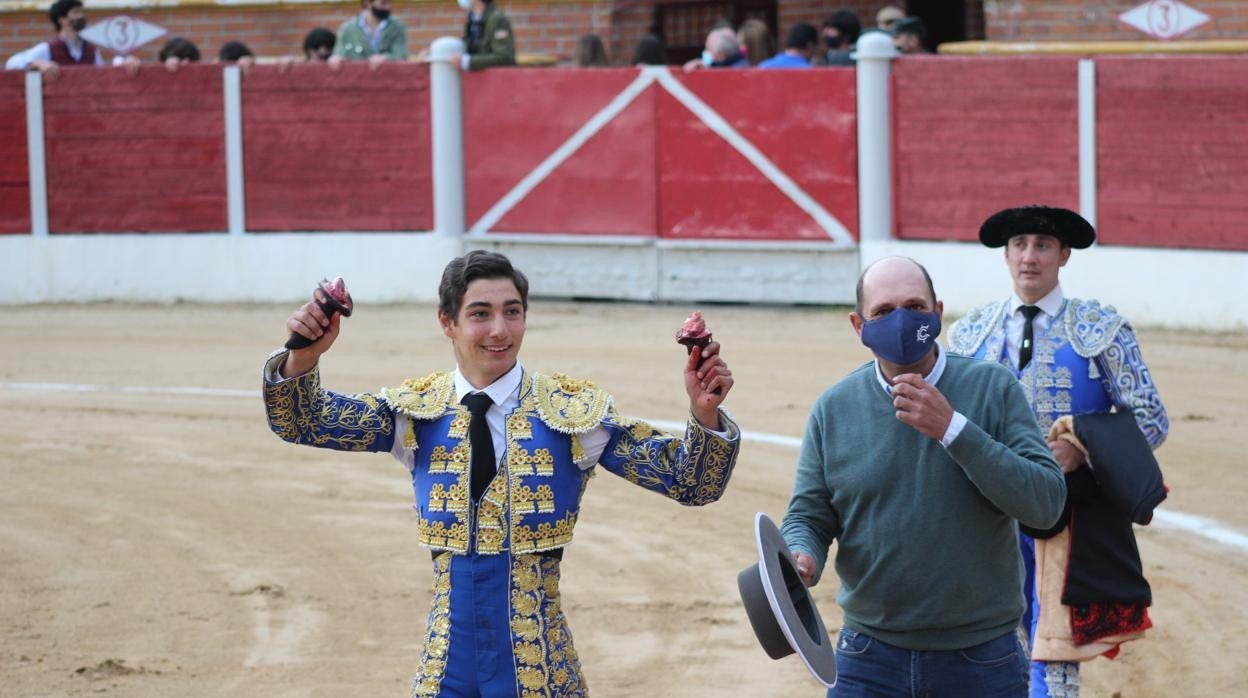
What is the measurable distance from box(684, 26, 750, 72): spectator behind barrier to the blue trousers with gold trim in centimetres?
948

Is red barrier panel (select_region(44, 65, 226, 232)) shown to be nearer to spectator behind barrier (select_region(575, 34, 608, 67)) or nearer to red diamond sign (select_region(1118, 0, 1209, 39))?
spectator behind barrier (select_region(575, 34, 608, 67))

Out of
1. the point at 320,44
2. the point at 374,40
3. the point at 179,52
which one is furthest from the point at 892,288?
the point at 179,52

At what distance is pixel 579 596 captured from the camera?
6570 millimetres

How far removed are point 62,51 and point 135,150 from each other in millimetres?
892

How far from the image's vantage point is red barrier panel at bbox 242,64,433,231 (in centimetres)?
1362

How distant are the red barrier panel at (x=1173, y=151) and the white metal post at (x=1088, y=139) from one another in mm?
37

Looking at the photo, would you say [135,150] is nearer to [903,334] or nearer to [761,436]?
[761,436]

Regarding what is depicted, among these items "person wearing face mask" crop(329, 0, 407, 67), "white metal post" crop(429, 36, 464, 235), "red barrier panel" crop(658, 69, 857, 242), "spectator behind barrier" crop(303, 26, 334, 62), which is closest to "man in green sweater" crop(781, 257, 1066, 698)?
"red barrier panel" crop(658, 69, 857, 242)

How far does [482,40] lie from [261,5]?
144 inches

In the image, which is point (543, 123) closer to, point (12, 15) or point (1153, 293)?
point (1153, 293)

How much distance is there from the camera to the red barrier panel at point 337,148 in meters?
13.6

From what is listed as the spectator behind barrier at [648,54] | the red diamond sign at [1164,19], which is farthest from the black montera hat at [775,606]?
the red diamond sign at [1164,19]

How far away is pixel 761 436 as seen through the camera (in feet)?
29.6

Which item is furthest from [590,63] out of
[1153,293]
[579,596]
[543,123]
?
[579,596]
